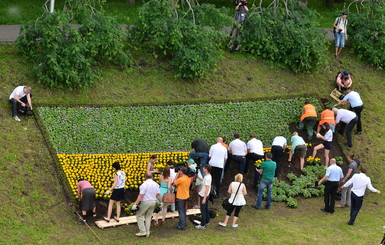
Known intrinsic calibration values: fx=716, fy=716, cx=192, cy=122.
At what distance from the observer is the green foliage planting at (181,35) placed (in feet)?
71.3

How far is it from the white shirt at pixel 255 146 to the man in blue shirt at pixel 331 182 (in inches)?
72.4

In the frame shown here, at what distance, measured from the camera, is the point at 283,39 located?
923 inches

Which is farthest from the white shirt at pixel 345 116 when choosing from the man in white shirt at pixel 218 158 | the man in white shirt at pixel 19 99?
the man in white shirt at pixel 19 99

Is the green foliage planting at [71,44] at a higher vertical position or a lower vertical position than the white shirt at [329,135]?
higher

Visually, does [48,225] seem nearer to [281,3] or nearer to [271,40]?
[271,40]

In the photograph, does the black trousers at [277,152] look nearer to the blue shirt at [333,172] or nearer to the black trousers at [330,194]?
the black trousers at [330,194]

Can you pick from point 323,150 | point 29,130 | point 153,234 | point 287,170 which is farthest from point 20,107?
point 323,150

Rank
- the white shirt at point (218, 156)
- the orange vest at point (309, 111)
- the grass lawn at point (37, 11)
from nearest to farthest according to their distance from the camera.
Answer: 1. the white shirt at point (218, 156)
2. the orange vest at point (309, 111)
3. the grass lawn at point (37, 11)

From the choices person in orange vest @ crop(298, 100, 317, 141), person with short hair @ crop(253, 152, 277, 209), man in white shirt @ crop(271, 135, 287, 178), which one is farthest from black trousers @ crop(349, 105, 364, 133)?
person with short hair @ crop(253, 152, 277, 209)

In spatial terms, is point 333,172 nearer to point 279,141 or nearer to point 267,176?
point 267,176

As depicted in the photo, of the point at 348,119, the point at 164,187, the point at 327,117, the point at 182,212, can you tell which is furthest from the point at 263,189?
the point at 348,119

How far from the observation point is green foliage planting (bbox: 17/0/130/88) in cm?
2011

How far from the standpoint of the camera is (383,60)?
24766 millimetres

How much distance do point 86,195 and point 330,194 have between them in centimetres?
602
